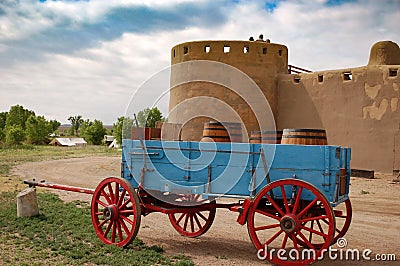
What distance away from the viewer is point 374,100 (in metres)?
17.2

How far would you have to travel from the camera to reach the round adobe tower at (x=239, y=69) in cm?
2016

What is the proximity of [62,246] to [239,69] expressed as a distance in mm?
14639

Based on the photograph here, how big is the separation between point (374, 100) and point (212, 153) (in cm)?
1262

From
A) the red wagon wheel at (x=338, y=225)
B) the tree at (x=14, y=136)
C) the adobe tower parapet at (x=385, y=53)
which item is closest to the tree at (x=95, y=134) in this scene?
the tree at (x=14, y=136)

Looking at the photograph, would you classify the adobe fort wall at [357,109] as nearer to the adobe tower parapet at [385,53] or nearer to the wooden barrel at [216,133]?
the adobe tower parapet at [385,53]

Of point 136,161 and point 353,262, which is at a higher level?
point 136,161

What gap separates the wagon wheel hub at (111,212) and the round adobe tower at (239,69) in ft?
43.0

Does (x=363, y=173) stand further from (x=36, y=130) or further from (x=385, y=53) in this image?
(x=36, y=130)

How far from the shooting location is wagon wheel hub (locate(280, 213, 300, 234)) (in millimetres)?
5819

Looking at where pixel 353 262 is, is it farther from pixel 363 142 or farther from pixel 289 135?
pixel 363 142

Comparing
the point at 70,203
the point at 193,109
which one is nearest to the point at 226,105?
the point at 193,109

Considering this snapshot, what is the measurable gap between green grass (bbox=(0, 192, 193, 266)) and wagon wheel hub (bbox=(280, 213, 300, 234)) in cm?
142

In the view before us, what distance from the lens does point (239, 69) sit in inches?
795

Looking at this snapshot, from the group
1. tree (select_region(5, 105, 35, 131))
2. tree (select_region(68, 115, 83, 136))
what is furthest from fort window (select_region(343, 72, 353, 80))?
tree (select_region(68, 115, 83, 136))
